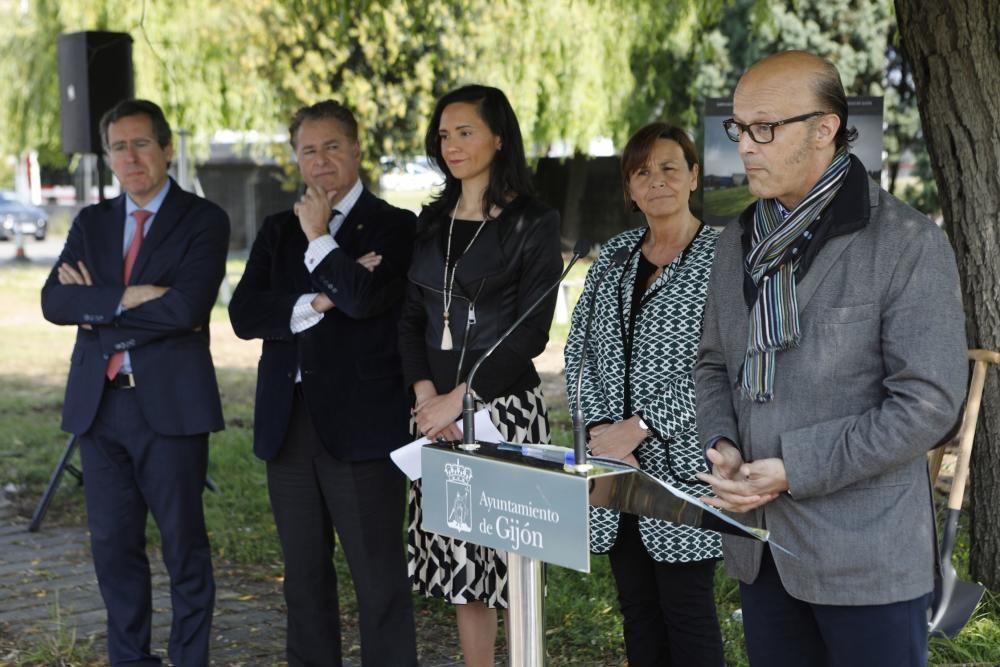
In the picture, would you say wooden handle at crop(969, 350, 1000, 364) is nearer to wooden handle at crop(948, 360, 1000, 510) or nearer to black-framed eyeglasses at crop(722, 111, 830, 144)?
wooden handle at crop(948, 360, 1000, 510)

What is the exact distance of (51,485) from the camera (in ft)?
22.6

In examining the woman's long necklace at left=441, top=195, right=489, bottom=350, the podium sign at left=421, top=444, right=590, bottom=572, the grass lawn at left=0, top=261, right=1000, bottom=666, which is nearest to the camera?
the podium sign at left=421, top=444, right=590, bottom=572

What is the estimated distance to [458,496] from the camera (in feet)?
7.43

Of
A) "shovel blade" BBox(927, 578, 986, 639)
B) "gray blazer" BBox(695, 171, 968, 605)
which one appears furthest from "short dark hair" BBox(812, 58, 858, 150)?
"shovel blade" BBox(927, 578, 986, 639)

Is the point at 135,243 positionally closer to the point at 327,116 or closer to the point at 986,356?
the point at 327,116

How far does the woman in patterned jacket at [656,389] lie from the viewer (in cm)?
352

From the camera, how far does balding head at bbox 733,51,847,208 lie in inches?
94.1

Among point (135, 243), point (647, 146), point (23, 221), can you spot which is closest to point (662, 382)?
point (647, 146)

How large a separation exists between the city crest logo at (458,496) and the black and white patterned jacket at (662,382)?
122 cm

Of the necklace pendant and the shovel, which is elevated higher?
the necklace pendant

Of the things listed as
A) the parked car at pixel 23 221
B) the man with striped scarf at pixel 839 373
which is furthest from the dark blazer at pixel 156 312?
the parked car at pixel 23 221

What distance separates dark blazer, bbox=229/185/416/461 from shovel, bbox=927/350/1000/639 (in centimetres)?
207

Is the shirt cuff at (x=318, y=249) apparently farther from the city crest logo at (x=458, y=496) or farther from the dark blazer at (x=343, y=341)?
the city crest logo at (x=458, y=496)

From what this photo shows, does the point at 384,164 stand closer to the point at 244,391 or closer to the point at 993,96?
the point at 244,391
